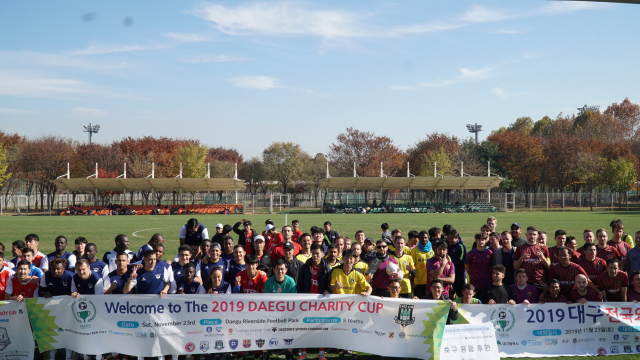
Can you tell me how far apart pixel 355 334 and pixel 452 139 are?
2643 inches

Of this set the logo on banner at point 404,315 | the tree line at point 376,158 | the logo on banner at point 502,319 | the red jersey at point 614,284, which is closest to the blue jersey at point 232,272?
the logo on banner at point 404,315

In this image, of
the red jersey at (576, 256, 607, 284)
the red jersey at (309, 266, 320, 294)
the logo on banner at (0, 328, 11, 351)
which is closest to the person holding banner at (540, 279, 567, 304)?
the red jersey at (576, 256, 607, 284)

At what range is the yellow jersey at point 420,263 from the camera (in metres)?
8.03

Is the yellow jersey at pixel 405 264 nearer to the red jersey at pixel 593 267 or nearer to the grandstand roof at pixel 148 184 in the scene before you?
the red jersey at pixel 593 267

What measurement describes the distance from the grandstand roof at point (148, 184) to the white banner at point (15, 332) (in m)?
43.3

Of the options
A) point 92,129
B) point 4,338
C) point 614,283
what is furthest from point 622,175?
point 92,129

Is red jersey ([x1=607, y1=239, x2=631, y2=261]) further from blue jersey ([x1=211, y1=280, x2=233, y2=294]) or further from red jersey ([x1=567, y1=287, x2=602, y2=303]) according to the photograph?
blue jersey ([x1=211, y1=280, x2=233, y2=294])

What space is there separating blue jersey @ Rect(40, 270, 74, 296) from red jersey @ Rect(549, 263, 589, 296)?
25.6ft

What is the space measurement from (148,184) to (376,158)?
34.2 meters

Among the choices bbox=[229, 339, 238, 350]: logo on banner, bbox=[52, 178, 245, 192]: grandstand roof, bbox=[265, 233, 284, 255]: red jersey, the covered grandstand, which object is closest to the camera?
bbox=[229, 339, 238, 350]: logo on banner

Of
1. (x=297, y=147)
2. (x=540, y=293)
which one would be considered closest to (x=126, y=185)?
(x=297, y=147)

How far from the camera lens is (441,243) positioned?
7371mm

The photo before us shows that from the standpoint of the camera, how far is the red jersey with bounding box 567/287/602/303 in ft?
22.3

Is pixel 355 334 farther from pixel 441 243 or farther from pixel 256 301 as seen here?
pixel 441 243
